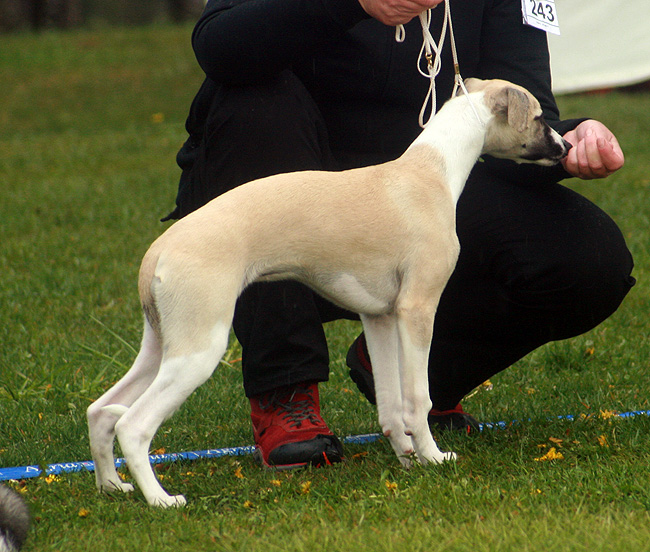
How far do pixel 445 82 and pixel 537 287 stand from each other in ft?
2.82

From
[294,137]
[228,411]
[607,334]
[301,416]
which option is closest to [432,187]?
[294,137]

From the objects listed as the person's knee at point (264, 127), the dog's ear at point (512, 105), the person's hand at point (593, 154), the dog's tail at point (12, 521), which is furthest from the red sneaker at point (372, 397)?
the dog's tail at point (12, 521)

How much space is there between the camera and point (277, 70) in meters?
3.14

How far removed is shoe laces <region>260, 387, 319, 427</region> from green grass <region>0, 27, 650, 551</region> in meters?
0.21

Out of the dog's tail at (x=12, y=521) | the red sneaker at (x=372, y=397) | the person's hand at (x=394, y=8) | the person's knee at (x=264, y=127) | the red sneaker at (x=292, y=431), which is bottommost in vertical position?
the red sneaker at (x=372, y=397)

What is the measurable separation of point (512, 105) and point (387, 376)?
→ 1.00m

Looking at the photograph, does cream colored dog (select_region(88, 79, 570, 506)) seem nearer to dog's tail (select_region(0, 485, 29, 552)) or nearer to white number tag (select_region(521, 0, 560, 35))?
dog's tail (select_region(0, 485, 29, 552))

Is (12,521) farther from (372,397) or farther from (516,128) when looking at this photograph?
(516,128)

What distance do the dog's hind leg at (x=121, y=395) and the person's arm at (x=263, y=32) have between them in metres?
0.96

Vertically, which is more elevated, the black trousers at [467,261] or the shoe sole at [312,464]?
the black trousers at [467,261]

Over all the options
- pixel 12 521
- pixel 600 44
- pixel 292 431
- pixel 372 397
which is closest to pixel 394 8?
pixel 292 431

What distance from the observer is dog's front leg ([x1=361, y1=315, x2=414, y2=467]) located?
10.1ft

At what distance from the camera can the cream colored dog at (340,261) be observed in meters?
2.57

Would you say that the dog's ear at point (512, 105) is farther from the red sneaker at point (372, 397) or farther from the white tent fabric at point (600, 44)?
the white tent fabric at point (600, 44)
